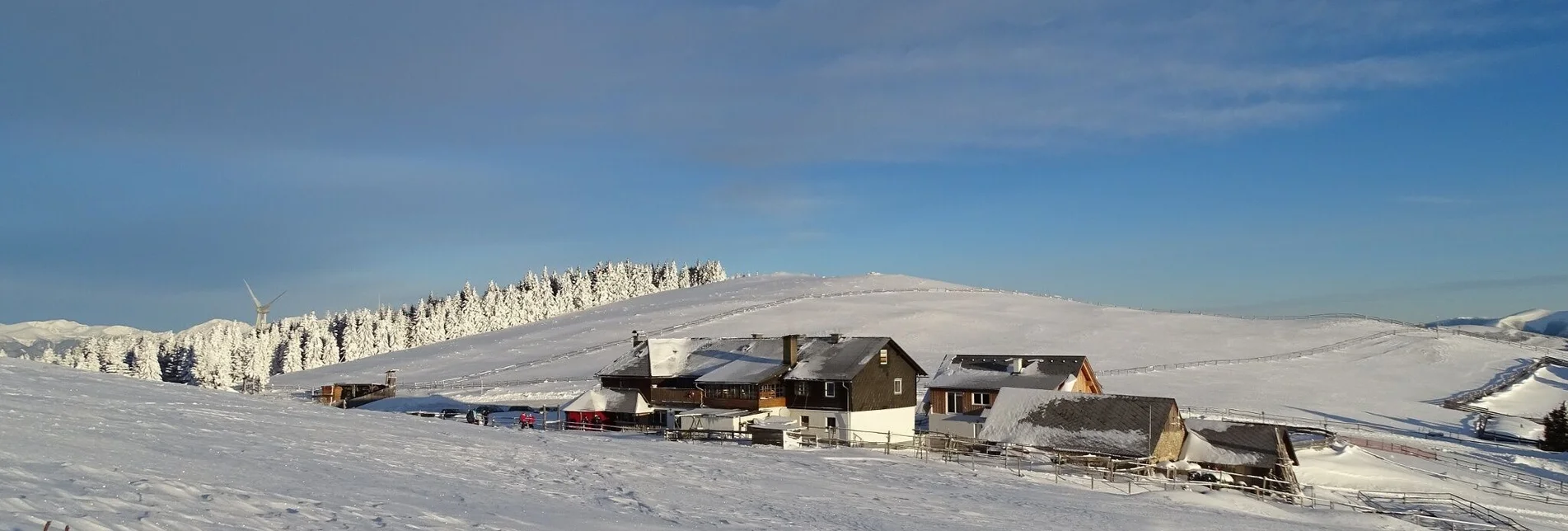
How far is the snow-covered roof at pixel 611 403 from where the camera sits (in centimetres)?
5378

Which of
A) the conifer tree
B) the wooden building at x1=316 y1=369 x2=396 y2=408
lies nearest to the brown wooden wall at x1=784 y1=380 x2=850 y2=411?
the wooden building at x1=316 y1=369 x2=396 y2=408

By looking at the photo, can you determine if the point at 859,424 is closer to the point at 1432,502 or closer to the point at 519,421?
the point at 519,421

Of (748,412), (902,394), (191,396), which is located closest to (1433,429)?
(902,394)

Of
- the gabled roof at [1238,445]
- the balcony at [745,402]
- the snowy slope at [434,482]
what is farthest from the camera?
the balcony at [745,402]

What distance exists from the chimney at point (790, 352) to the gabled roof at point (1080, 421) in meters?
12.5

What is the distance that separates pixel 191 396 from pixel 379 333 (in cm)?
13368

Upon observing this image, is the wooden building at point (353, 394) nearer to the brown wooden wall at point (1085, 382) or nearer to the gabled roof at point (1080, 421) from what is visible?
the gabled roof at point (1080, 421)

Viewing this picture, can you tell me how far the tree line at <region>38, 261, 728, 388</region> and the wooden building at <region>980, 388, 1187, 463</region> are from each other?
8104 centimetres

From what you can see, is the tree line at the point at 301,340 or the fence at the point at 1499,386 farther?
the tree line at the point at 301,340

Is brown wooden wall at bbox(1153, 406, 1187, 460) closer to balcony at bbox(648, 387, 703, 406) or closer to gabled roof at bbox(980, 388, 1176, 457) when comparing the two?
gabled roof at bbox(980, 388, 1176, 457)

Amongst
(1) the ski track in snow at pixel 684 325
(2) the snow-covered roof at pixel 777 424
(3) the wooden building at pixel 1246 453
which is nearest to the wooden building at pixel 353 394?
(1) the ski track in snow at pixel 684 325

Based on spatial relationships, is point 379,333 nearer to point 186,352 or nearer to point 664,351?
point 186,352

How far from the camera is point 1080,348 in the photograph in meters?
104

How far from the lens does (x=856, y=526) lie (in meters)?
21.8
